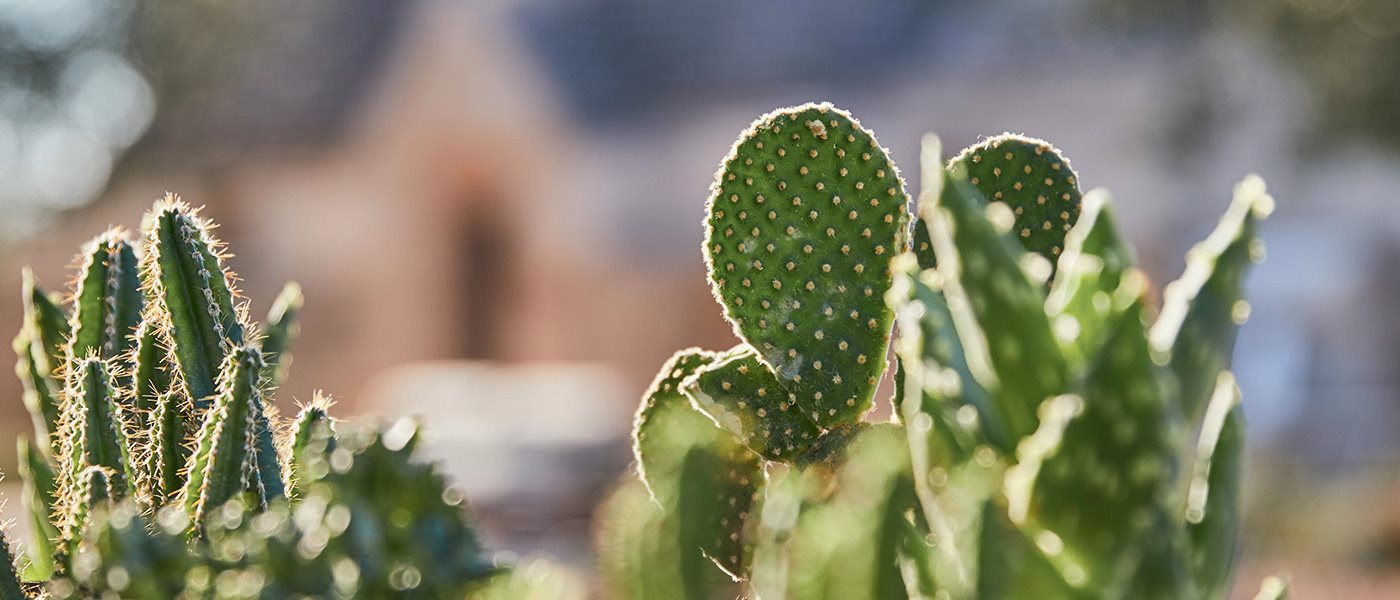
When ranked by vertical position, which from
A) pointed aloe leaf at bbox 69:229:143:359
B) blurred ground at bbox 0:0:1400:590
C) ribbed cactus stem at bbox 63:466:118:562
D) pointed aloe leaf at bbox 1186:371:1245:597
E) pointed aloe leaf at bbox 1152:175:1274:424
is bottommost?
pointed aloe leaf at bbox 1186:371:1245:597

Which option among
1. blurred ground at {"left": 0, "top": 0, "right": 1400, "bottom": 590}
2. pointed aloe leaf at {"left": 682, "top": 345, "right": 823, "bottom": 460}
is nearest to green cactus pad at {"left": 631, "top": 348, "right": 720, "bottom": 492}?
pointed aloe leaf at {"left": 682, "top": 345, "right": 823, "bottom": 460}

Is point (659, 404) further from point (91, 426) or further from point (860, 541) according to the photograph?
point (860, 541)

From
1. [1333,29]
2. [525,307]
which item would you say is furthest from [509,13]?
[1333,29]

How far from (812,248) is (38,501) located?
874mm

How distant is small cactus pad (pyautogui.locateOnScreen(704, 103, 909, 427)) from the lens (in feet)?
5.14

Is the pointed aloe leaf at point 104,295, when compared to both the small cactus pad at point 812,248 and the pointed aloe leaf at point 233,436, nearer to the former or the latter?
the pointed aloe leaf at point 233,436

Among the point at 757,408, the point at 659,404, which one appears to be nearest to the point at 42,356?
the point at 659,404

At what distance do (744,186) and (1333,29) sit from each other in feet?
43.3

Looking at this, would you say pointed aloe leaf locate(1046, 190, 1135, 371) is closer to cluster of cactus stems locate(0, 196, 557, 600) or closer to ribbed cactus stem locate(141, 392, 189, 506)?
cluster of cactus stems locate(0, 196, 557, 600)

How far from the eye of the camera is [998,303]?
926 millimetres

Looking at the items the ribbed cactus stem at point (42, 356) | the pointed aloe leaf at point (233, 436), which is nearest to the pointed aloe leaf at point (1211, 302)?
the pointed aloe leaf at point (233, 436)

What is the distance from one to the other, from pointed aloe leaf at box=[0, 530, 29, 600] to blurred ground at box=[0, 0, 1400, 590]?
33.5 ft

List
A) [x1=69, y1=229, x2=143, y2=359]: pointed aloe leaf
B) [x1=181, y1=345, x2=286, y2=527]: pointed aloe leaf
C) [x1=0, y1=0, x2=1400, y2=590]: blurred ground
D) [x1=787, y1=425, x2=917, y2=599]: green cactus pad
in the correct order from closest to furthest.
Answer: [x1=787, y1=425, x2=917, y2=599]: green cactus pad < [x1=181, y1=345, x2=286, y2=527]: pointed aloe leaf < [x1=69, y1=229, x2=143, y2=359]: pointed aloe leaf < [x1=0, y1=0, x2=1400, y2=590]: blurred ground

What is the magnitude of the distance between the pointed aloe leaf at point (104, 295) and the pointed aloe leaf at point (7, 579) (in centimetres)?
31
